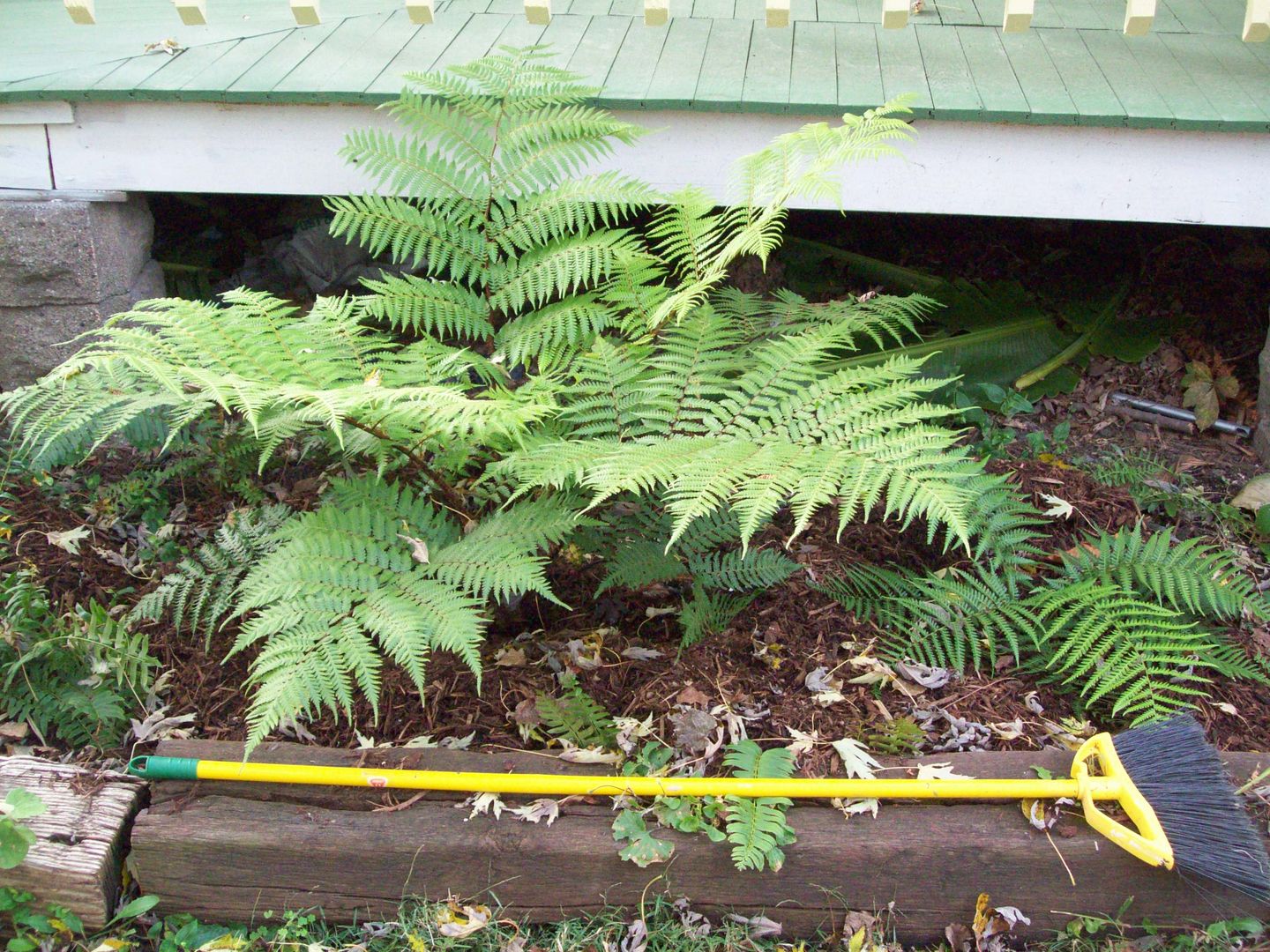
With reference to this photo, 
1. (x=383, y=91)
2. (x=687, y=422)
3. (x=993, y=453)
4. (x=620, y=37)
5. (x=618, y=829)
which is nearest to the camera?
(x=618, y=829)

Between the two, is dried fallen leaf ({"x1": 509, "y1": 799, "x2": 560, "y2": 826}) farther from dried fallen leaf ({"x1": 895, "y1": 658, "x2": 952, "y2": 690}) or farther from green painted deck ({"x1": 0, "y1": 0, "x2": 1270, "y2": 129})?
green painted deck ({"x1": 0, "y1": 0, "x2": 1270, "y2": 129})

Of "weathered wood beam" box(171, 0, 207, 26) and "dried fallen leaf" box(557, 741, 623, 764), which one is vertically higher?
"weathered wood beam" box(171, 0, 207, 26)

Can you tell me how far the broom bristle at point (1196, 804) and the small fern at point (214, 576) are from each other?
1.97m

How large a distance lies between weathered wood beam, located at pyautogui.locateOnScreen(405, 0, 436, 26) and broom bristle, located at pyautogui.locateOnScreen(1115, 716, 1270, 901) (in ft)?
9.29

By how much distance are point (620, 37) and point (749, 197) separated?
1338 millimetres

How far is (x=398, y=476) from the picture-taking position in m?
2.62

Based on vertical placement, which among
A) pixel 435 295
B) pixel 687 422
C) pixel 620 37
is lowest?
pixel 687 422

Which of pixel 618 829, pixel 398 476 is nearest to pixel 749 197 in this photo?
pixel 398 476

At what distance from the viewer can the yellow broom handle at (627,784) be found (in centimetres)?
199

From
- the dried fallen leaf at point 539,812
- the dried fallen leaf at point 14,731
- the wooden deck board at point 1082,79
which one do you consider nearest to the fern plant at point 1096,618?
the dried fallen leaf at point 539,812

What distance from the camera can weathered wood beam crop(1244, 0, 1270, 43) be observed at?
9.23 ft

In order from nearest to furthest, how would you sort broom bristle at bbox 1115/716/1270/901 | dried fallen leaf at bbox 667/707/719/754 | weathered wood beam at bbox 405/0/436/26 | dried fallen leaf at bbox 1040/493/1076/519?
broom bristle at bbox 1115/716/1270/901, dried fallen leaf at bbox 667/707/719/754, dried fallen leaf at bbox 1040/493/1076/519, weathered wood beam at bbox 405/0/436/26

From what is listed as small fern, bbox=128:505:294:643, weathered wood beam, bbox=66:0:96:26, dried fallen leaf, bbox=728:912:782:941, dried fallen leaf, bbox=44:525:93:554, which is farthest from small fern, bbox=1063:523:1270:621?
weathered wood beam, bbox=66:0:96:26

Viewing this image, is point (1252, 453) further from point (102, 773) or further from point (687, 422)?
point (102, 773)
